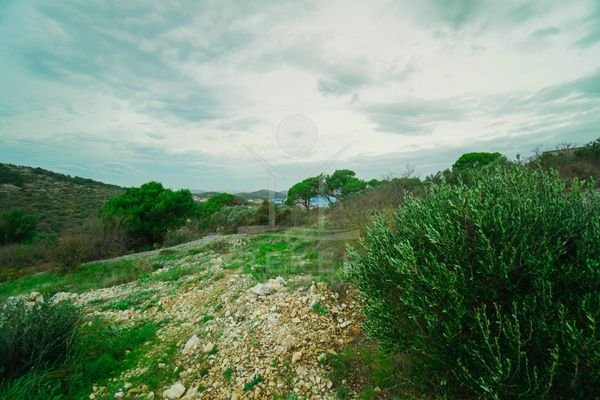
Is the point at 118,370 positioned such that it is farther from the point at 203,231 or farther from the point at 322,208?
the point at 203,231

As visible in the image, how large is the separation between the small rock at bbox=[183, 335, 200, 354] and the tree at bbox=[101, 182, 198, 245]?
1682 centimetres

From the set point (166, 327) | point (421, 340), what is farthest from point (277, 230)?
point (421, 340)

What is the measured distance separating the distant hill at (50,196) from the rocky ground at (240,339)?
77.1 ft

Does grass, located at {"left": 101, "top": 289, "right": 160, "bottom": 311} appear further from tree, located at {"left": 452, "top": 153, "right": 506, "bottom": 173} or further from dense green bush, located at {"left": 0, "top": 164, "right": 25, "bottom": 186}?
dense green bush, located at {"left": 0, "top": 164, "right": 25, "bottom": 186}

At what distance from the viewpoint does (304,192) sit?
18750 mm

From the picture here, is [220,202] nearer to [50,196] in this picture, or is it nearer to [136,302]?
[50,196]

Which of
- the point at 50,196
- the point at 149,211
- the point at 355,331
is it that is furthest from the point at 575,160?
the point at 50,196

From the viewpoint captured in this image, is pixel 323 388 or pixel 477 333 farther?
pixel 323 388

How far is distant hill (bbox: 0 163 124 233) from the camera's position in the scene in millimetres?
25797

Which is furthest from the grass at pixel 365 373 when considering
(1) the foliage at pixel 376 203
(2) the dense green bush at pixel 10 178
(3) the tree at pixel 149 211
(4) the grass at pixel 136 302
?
(2) the dense green bush at pixel 10 178

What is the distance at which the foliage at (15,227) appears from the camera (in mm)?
19391

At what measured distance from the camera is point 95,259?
14.0 metres

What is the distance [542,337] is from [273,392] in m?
2.53

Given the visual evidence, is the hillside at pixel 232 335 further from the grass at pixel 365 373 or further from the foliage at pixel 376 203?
the foliage at pixel 376 203
